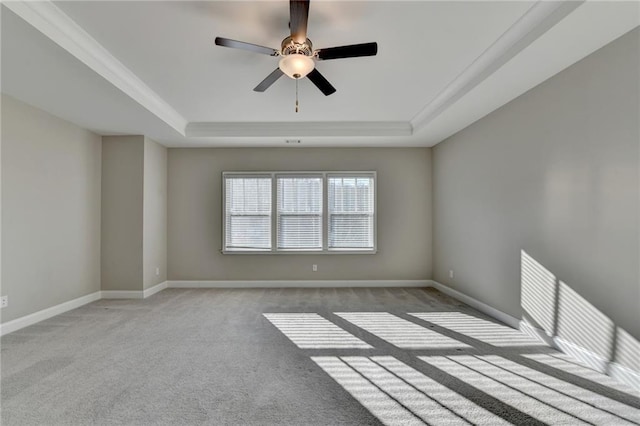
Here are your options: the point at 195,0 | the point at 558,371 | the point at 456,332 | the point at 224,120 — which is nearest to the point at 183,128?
A: the point at 224,120

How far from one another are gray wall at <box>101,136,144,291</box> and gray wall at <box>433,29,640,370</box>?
17.3 feet

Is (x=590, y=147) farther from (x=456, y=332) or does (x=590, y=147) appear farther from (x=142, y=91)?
(x=142, y=91)

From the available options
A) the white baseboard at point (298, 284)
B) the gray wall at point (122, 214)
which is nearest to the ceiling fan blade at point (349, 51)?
the gray wall at point (122, 214)

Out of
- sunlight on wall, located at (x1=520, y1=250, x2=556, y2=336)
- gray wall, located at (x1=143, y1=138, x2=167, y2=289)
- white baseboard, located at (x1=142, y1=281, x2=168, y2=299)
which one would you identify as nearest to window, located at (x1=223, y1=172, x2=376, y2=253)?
gray wall, located at (x1=143, y1=138, x2=167, y2=289)

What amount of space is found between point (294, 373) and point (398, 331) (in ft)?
4.81

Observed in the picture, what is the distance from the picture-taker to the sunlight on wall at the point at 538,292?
304 centimetres

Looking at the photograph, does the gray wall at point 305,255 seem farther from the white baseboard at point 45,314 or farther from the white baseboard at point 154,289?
the white baseboard at point 45,314

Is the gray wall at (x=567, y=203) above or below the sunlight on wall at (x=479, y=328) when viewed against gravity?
above

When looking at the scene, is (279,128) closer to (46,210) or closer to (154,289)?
(46,210)

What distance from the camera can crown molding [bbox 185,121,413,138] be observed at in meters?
5.04

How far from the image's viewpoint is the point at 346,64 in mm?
3154

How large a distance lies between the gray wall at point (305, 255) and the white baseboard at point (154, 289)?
0.79 ft

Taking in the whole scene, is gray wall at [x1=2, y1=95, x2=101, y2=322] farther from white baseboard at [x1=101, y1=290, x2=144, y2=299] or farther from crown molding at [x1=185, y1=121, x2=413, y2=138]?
crown molding at [x1=185, y1=121, x2=413, y2=138]

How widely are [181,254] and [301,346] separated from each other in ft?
12.2
